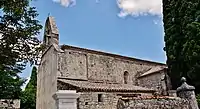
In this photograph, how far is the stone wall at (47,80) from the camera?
2137 cm

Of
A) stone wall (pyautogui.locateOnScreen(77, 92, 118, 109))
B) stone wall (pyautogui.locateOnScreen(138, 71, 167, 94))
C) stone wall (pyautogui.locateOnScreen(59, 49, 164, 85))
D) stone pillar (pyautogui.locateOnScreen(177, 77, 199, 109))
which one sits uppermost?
stone wall (pyautogui.locateOnScreen(59, 49, 164, 85))

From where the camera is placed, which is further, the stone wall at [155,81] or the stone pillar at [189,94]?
the stone wall at [155,81]

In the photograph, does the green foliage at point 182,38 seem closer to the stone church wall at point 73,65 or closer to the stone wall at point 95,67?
the stone wall at point 95,67

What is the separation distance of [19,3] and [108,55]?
17854mm

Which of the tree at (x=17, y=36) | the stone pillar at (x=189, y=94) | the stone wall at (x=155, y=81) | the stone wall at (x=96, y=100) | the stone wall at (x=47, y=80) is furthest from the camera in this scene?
the stone wall at (x=155, y=81)

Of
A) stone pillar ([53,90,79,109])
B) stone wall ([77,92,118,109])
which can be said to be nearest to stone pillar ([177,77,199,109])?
stone pillar ([53,90,79,109])

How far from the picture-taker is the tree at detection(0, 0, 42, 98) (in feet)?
25.2

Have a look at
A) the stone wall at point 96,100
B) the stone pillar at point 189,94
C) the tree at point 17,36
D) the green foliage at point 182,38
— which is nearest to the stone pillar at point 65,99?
the tree at point 17,36

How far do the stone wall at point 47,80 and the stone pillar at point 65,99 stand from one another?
50.2ft

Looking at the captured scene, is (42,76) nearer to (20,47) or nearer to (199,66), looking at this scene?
(199,66)

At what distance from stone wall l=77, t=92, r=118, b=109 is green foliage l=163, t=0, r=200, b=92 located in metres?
6.65

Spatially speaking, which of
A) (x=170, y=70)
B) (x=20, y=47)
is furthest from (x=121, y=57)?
(x=20, y=47)

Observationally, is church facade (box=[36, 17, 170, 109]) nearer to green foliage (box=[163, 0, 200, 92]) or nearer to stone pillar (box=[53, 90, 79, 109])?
green foliage (box=[163, 0, 200, 92])

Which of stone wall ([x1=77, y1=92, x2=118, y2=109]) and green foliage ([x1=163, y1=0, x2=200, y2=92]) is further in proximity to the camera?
green foliage ([x1=163, y1=0, x2=200, y2=92])
